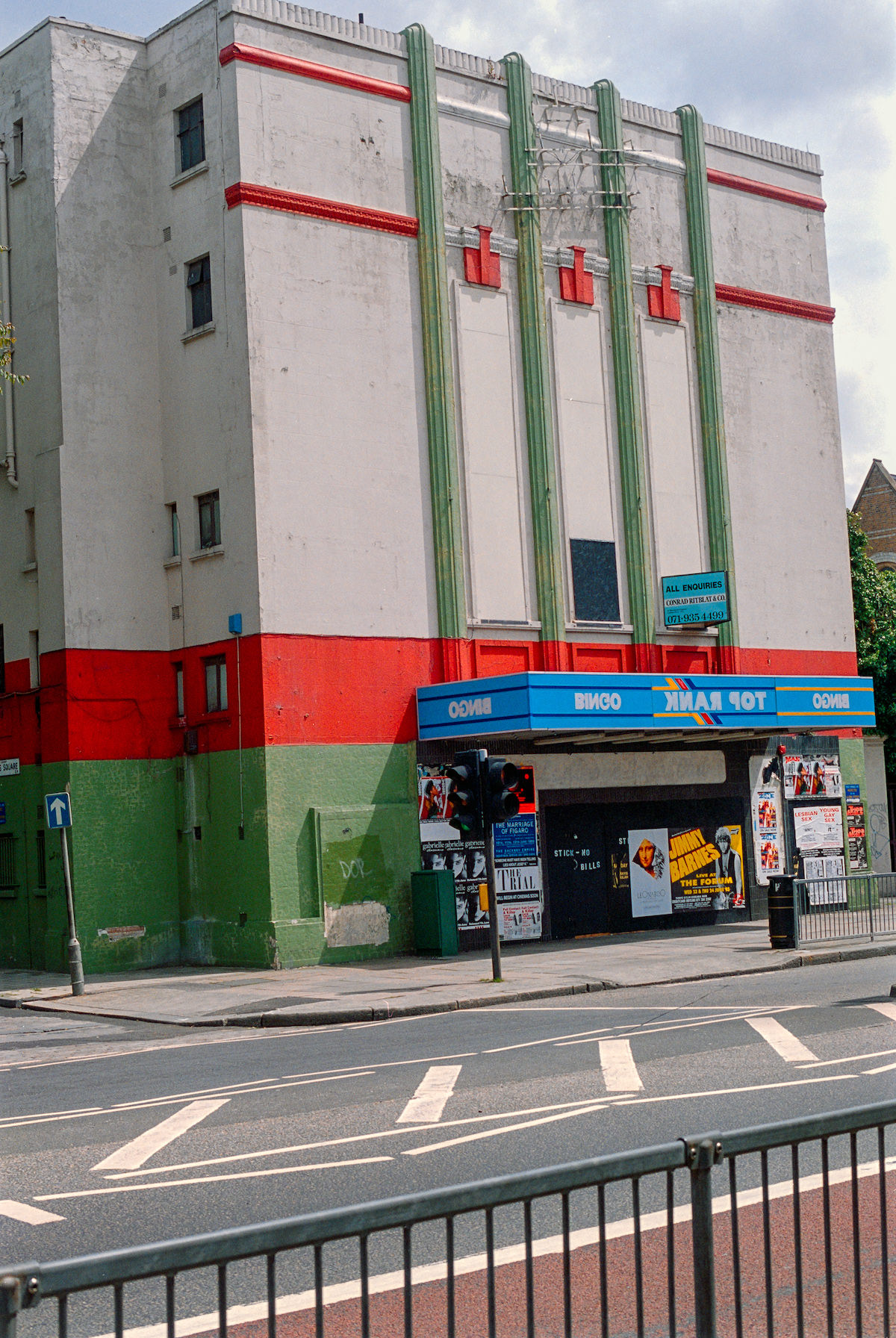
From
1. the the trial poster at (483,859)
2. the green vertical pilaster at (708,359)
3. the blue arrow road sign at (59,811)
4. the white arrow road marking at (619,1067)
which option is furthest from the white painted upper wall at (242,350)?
the white arrow road marking at (619,1067)

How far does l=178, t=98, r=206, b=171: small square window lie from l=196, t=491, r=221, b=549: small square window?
577 centimetres

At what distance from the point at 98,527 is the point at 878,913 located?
14303 mm

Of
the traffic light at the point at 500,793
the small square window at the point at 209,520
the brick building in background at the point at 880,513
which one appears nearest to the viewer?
the traffic light at the point at 500,793

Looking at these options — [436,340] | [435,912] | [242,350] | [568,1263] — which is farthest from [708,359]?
[568,1263]

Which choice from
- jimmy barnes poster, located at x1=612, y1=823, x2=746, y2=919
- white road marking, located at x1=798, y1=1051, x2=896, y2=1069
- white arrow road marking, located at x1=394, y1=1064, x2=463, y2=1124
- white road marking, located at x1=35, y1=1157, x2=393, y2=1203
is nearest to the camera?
white road marking, located at x1=35, y1=1157, x2=393, y2=1203

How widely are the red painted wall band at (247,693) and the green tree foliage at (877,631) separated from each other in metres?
17.2

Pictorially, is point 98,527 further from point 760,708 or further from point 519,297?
point 760,708

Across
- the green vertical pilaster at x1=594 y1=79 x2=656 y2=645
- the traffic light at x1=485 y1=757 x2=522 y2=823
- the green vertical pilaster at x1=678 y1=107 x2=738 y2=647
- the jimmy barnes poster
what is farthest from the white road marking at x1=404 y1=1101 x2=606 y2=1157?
the green vertical pilaster at x1=678 y1=107 x2=738 y2=647

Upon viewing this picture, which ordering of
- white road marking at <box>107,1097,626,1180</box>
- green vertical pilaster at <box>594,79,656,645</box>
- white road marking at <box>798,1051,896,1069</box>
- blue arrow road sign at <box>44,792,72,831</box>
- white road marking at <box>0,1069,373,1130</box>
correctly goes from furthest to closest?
green vertical pilaster at <box>594,79,656,645</box>
blue arrow road sign at <box>44,792,72,831</box>
white road marking at <box>798,1051,896,1069</box>
white road marking at <box>0,1069,373,1130</box>
white road marking at <box>107,1097,626,1180</box>

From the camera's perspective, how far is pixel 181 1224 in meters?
7.45

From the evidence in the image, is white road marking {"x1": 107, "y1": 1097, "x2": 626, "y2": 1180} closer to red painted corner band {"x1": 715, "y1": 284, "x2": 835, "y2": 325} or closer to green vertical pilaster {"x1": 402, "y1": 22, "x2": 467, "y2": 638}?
green vertical pilaster {"x1": 402, "y1": 22, "x2": 467, "y2": 638}

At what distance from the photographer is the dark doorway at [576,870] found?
90.1 ft

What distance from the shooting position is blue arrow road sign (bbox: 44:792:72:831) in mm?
21484

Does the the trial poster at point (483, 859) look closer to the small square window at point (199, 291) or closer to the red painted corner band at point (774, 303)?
the small square window at point (199, 291)
